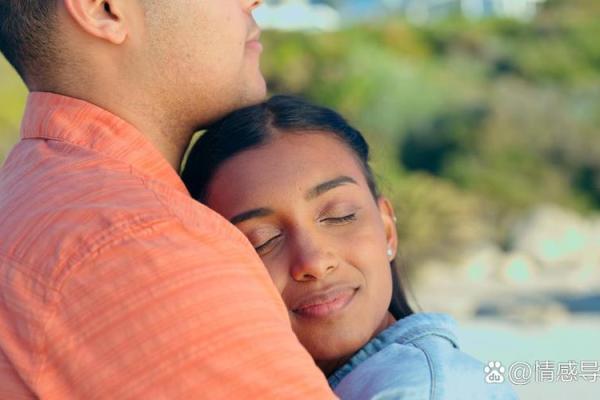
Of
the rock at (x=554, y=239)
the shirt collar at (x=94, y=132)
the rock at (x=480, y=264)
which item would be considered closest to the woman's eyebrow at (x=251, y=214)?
the shirt collar at (x=94, y=132)

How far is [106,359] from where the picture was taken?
1682mm

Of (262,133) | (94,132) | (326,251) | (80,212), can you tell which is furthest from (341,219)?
(80,212)

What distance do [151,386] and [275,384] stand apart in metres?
0.18

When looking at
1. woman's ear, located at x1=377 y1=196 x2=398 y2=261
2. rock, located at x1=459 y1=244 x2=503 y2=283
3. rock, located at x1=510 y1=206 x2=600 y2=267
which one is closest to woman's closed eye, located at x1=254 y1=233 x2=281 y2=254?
woman's ear, located at x1=377 y1=196 x2=398 y2=261

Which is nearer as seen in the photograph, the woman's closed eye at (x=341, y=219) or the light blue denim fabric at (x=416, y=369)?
the light blue denim fabric at (x=416, y=369)

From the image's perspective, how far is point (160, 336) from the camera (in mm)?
1668

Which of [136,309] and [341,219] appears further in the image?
[341,219]

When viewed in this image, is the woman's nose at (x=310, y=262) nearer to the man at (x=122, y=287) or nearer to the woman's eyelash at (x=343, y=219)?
the woman's eyelash at (x=343, y=219)

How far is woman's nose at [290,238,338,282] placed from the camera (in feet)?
7.64

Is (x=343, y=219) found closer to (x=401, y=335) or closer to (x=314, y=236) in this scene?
(x=314, y=236)

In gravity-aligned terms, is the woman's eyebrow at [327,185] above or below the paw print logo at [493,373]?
above

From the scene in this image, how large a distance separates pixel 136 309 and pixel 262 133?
953mm

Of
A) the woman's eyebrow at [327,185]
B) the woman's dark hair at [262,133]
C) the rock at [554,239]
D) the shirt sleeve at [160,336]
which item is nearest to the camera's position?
the shirt sleeve at [160,336]

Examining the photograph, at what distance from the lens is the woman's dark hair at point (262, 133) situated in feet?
8.38
